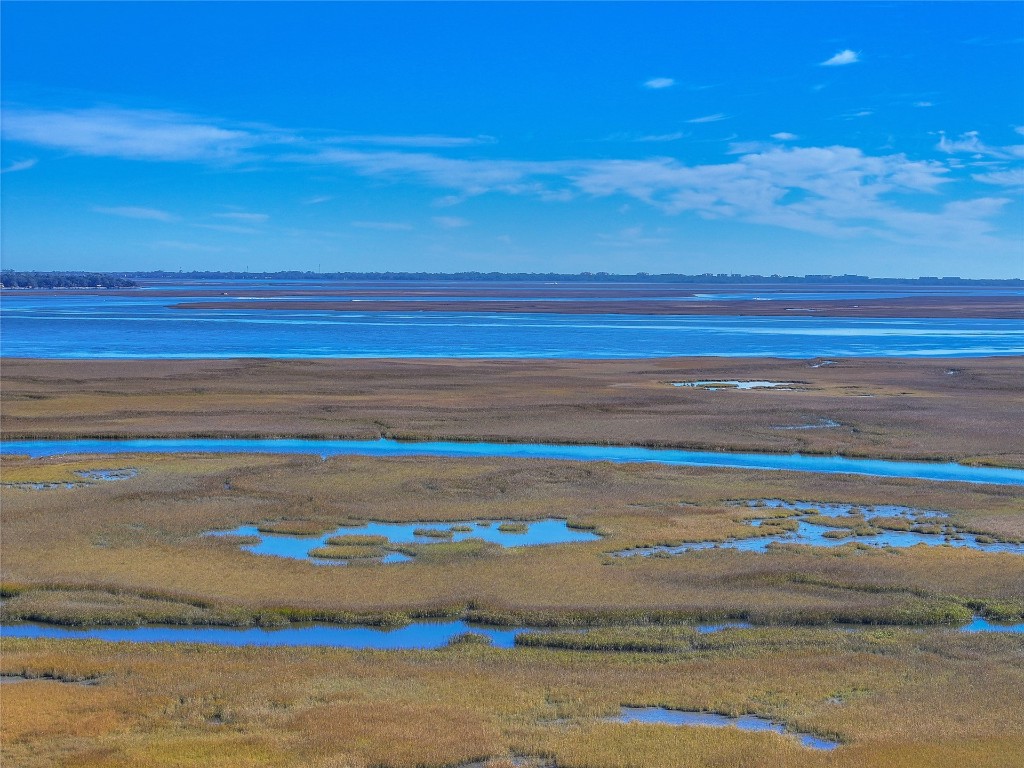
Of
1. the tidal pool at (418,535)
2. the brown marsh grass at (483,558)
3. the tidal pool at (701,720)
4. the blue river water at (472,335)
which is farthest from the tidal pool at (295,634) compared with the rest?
the blue river water at (472,335)

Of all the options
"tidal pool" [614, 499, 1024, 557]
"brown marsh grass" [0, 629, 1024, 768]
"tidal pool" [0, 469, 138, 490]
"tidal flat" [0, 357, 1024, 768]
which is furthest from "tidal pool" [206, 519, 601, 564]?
"tidal pool" [0, 469, 138, 490]

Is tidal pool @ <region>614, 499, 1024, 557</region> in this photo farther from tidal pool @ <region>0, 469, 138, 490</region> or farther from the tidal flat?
tidal pool @ <region>0, 469, 138, 490</region>

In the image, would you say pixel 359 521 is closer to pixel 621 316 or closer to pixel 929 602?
pixel 929 602

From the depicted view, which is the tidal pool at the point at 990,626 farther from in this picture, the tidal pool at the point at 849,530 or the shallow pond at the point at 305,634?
the tidal pool at the point at 849,530

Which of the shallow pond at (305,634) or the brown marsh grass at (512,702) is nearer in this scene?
the brown marsh grass at (512,702)

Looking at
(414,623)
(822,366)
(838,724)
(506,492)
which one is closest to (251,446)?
(506,492)

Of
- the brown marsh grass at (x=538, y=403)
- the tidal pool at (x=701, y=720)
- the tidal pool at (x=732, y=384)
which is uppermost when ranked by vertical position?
the tidal pool at (x=732, y=384)

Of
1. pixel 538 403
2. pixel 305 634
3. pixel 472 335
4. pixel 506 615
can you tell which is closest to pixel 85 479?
pixel 305 634

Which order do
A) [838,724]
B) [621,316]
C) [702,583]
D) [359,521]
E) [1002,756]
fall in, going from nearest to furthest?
1. [1002,756]
2. [838,724]
3. [702,583]
4. [359,521]
5. [621,316]
